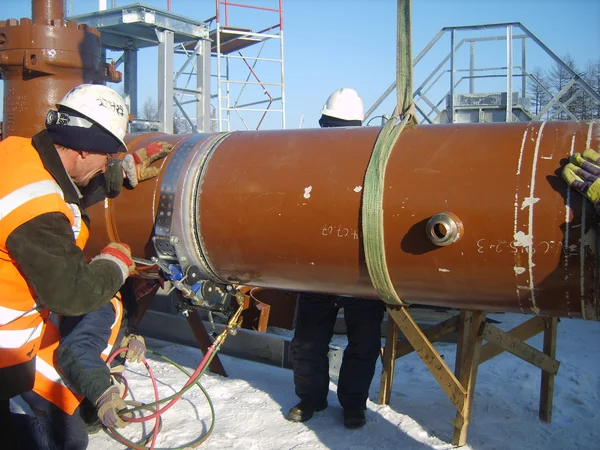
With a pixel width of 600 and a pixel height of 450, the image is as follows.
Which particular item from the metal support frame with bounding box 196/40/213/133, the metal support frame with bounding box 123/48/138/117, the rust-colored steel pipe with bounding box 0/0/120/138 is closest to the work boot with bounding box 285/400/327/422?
the rust-colored steel pipe with bounding box 0/0/120/138

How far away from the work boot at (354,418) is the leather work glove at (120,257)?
1412 mm

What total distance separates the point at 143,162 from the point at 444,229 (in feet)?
4.63

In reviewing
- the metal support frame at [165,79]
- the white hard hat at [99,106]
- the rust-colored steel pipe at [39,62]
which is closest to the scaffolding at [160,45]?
the metal support frame at [165,79]

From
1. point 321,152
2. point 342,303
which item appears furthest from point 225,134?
point 342,303

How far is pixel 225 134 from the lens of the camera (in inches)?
108

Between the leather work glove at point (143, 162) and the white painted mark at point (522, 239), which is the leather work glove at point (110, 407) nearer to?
Answer: the leather work glove at point (143, 162)

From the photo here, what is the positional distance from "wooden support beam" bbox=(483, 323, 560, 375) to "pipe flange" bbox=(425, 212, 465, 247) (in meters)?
1.08

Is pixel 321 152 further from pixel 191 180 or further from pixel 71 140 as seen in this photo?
pixel 71 140

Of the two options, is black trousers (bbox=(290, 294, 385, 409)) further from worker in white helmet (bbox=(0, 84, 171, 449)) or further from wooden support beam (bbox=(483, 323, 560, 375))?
worker in white helmet (bbox=(0, 84, 171, 449))

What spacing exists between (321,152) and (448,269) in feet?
2.34

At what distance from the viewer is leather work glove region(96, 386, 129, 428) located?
2.49 m

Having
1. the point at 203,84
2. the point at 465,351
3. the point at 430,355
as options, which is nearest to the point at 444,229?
the point at 430,355

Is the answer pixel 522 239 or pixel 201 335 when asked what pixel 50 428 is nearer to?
pixel 201 335

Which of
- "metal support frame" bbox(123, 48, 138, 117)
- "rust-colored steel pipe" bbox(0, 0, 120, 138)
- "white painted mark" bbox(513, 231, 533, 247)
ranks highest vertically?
"metal support frame" bbox(123, 48, 138, 117)
